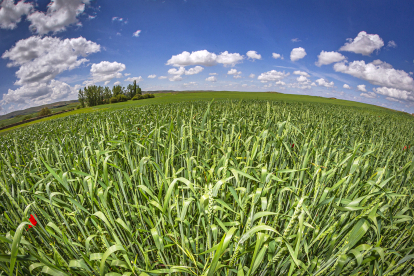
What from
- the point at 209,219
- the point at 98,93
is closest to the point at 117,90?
the point at 98,93

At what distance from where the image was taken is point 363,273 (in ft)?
5.08

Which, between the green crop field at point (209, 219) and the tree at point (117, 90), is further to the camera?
the tree at point (117, 90)

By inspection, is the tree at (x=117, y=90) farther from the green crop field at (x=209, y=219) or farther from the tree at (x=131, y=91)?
the green crop field at (x=209, y=219)

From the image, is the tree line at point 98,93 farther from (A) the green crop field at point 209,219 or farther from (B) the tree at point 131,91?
(A) the green crop field at point 209,219

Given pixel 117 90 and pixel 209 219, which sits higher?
pixel 117 90

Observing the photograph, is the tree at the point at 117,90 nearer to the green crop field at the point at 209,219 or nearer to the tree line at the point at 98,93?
the tree line at the point at 98,93

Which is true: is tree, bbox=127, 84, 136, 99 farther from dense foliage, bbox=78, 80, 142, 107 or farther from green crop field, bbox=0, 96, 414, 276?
green crop field, bbox=0, 96, 414, 276

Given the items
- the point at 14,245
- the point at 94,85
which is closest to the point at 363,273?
the point at 14,245

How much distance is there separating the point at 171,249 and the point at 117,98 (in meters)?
82.0

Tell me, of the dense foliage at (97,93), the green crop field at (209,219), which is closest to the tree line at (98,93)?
the dense foliage at (97,93)

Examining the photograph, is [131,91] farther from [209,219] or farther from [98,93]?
[209,219]

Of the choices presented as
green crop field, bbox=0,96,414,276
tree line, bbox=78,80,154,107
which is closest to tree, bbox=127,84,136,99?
tree line, bbox=78,80,154,107

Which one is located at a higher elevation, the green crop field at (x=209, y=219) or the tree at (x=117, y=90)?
the tree at (x=117, y=90)

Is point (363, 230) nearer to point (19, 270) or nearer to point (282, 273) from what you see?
point (282, 273)
